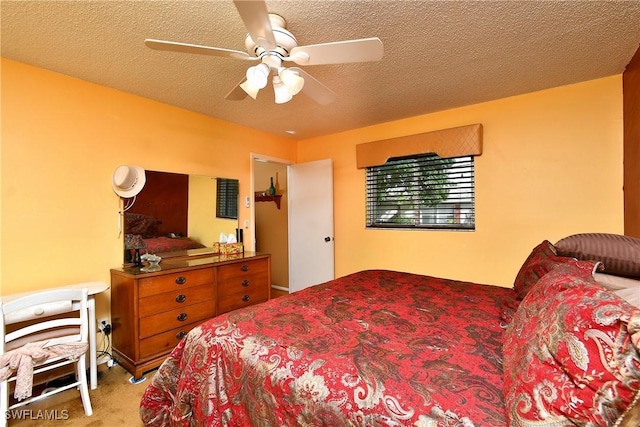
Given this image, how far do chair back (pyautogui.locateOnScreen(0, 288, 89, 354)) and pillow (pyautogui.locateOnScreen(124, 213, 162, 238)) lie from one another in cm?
86

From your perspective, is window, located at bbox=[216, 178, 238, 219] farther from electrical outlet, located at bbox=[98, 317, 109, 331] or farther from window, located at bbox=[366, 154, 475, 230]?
window, located at bbox=[366, 154, 475, 230]

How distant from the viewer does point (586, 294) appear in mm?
808

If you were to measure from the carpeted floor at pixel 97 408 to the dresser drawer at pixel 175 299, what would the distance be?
1.72ft

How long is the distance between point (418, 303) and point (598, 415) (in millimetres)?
1095

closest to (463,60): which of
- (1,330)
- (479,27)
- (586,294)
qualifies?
(479,27)

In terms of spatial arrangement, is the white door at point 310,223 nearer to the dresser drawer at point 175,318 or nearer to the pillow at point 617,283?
the dresser drawer at point 175,318

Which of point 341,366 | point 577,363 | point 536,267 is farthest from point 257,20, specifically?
→ point 536,267

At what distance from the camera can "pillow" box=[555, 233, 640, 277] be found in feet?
4.14

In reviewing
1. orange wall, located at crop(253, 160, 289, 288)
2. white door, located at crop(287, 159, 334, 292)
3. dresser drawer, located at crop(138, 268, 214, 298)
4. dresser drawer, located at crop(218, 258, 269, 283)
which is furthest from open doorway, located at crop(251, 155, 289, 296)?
dresser drawer, located at crop(138, 268, 214, 298)

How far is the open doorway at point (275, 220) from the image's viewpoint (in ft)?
15.7

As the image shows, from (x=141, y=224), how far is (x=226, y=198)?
97 centimetres

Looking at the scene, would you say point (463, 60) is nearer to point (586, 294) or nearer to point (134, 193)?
point (586, 294)

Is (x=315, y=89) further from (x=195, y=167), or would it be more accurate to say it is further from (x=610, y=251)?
(x=195, y=167)

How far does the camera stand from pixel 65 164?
7.48ft
